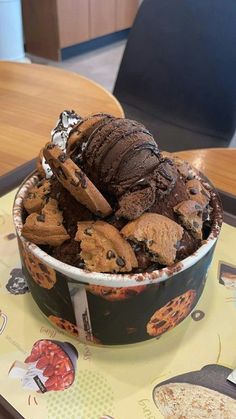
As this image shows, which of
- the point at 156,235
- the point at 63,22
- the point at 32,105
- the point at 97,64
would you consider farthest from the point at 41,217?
the point at 97,64

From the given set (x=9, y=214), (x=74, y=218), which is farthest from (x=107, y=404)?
(x=9, y=214)

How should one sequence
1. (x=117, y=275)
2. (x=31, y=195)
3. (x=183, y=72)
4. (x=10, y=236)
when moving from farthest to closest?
(x=183, y=72) → (x=10, y=236) → (x=31, y=195) → (x=117, y=275)

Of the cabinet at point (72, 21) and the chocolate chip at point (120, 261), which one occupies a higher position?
the chocolate chip at point (120, 261)

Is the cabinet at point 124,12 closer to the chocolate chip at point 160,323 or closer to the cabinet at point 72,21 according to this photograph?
the cabinet at point 72,21

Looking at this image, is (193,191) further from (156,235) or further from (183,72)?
(183,72)

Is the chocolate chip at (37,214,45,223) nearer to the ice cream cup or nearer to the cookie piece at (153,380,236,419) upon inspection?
the ice cream cup

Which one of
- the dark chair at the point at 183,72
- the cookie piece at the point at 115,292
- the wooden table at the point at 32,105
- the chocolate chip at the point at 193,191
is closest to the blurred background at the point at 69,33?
the dark chair at the point at 183,72

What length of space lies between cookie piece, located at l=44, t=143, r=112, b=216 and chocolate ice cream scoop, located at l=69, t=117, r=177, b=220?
0.9 inches

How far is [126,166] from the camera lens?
457 millimetres

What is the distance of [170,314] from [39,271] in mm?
149

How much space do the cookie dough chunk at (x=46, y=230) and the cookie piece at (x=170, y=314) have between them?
13 cm

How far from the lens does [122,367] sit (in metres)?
0.48

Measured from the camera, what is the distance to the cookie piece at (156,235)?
44cm

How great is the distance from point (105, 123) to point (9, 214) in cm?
27
